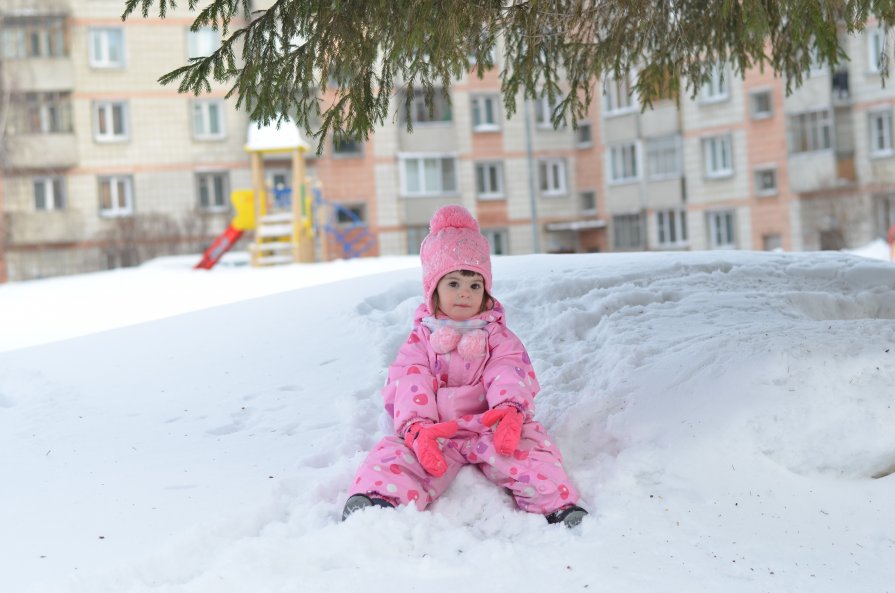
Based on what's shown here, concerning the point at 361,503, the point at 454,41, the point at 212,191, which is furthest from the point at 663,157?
the point at 361,503

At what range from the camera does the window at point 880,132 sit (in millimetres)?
33625

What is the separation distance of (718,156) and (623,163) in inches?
144

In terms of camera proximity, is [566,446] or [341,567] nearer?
[341,567]

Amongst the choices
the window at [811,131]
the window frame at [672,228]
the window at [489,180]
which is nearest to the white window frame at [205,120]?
the window at [489,180]

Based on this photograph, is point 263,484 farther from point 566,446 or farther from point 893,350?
point 893,350

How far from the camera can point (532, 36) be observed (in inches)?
268

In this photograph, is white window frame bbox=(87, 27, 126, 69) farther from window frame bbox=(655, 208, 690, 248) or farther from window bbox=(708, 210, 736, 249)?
window bbox=(708, 210, 736, 249)

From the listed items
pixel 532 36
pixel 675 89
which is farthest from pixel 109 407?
pixel 675 89

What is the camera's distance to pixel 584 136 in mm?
40656

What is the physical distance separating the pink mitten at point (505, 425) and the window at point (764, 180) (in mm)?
33381

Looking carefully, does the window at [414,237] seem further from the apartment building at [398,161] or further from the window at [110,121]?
the window at [110,121]

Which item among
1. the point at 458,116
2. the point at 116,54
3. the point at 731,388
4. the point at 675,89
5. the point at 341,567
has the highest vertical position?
the point at 116,54

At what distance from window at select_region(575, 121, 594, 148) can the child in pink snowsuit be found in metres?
36.0

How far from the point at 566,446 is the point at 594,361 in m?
1.18
